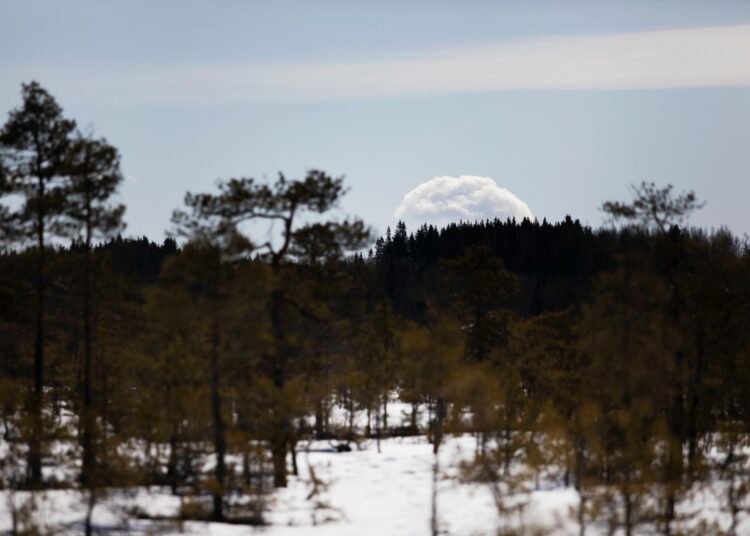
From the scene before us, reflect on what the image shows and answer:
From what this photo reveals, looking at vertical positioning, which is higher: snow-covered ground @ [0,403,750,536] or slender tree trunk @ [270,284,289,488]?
slender tree trunk @ [270,284,289,488]

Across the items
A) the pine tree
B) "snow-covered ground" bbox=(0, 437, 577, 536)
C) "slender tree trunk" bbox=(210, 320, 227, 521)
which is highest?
the pine tree

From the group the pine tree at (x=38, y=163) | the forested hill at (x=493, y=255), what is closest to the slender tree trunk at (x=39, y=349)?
the pine tree at (x=38, y=163)

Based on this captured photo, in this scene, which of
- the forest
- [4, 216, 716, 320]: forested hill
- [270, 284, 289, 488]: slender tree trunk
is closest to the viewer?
the forest

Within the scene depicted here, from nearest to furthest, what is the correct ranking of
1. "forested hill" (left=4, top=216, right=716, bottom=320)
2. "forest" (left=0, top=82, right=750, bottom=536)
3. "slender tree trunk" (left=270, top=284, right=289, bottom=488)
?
"forest" (left=0, top=82, right=750, bottom=536) → "slender tree trunk" (left=270, top=284, right=289, bottom=488) → "forested hill" (left=4, top=216, right=716, bottom=320)

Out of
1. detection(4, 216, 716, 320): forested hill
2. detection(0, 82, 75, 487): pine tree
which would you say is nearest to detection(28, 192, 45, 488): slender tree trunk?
detection(0, 82, 75, 487): pine tree

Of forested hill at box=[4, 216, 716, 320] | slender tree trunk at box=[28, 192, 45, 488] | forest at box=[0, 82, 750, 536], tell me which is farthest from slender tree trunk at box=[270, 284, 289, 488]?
forested hill at box=[4, 216, 716, 320]

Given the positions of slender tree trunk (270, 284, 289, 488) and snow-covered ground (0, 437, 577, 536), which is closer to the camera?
snow-covered ground (0, 437, 577, 536)

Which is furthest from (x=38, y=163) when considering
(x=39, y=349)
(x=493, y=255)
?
(x=493, y=255)

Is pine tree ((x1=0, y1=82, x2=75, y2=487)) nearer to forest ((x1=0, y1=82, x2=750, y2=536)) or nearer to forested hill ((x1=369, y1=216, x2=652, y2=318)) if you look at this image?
forest ((x1=0, y1=82, x2=750, y2=536))

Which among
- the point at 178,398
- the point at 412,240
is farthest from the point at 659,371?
the point at 412,240

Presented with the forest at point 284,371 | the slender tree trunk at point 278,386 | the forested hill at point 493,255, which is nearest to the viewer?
the forest at point 284,371

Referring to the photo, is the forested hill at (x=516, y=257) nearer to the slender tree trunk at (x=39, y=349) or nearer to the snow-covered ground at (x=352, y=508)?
the snow-covered ground at (x=352, y=508)

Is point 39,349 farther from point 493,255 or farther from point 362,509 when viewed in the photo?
point 493,255

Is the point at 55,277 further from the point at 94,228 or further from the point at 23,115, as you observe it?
the point at 23,115
